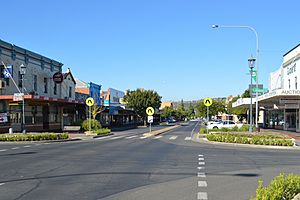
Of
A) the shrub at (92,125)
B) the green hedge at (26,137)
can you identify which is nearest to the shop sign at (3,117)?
the green hedge at (26,137)

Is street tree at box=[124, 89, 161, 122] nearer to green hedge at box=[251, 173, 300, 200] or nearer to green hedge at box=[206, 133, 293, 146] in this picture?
green hedge at box=[206, 133, 293, 146]

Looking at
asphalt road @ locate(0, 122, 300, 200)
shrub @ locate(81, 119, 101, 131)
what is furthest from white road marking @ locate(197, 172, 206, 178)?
shrub @ locate(81, 119, 101, 131)

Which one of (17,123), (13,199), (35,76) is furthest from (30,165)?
(35,76)

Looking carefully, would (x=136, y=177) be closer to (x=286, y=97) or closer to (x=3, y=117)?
(x=3, y=117)

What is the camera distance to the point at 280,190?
610 centimetres

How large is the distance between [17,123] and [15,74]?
5310 millimetres

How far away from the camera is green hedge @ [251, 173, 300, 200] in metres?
5.70

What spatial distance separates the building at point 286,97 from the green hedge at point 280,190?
2907 centimetres

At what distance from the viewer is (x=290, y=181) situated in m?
6.60

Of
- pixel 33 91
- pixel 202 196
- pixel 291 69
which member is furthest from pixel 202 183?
pixel 291 69

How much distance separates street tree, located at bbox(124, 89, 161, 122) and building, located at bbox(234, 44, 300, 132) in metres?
24.3

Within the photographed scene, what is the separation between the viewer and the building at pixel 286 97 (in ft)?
123

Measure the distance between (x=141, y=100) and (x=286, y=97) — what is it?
134 feet

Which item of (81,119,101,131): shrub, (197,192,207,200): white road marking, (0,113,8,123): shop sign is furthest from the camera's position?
(81,119,101,131): shrub
